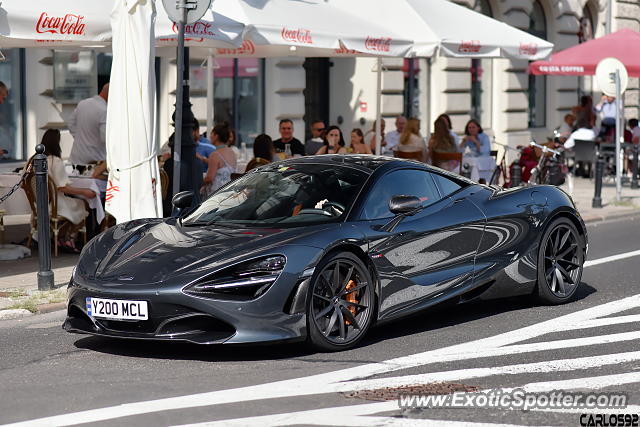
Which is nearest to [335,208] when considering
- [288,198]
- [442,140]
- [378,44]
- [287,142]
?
[288,198]

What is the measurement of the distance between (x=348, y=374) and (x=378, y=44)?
8.80 m

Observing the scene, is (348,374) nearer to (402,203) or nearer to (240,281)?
(240,281)

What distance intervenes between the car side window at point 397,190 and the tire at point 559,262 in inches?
47.2

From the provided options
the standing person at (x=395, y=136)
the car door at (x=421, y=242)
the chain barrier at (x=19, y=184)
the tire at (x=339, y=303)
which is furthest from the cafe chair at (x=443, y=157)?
the tire at (x=339, y=303)

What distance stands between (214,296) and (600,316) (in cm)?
Result: 334

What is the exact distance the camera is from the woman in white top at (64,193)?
13.6m

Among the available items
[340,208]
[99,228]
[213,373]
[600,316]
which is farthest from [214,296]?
[99,228]

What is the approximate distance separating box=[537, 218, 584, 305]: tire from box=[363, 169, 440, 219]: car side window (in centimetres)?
120

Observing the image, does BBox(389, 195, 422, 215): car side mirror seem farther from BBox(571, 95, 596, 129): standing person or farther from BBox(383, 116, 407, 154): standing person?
BBox(571, 95, 596, 129): standing person

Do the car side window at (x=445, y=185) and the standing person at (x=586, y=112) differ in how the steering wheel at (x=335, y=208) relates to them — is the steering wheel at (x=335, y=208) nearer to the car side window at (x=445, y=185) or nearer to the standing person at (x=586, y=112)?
the car side window at (x=445, y=185)

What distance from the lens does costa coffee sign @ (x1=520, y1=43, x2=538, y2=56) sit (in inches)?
747

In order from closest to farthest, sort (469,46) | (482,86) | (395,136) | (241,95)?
(469,46)
(395,136)
(241,95)
(482,86)

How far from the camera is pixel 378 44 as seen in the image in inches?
627

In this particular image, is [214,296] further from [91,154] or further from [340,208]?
[91,154]
